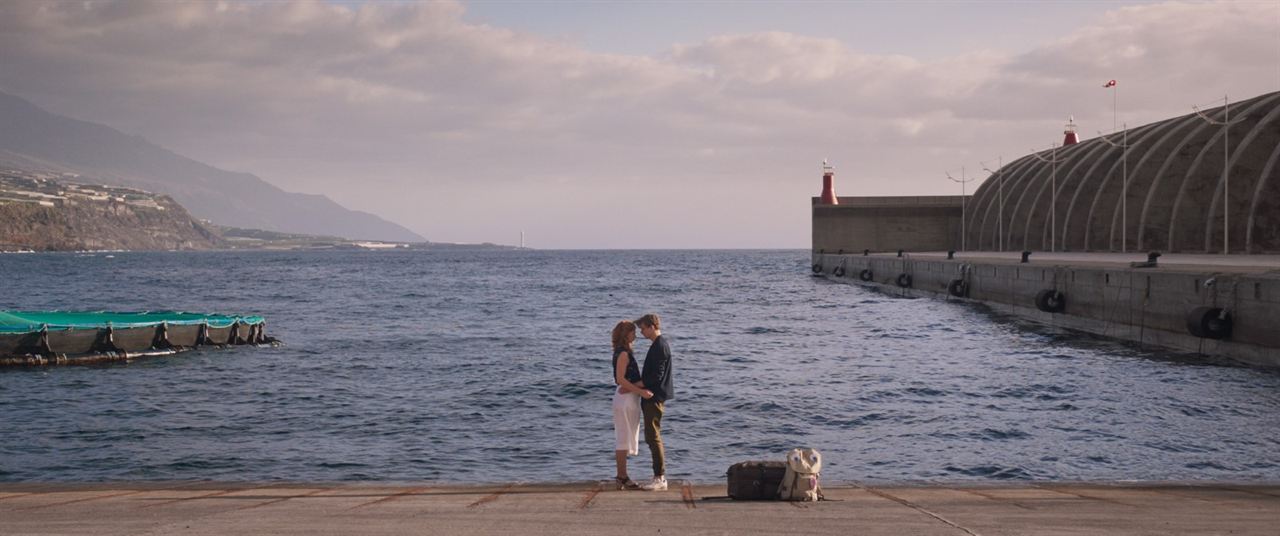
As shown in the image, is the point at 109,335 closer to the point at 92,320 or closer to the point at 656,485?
the point at 92,320

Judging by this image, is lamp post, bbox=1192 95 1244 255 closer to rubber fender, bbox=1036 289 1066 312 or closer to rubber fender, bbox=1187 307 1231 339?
rubber fender, bbox=1036 289 1066 312

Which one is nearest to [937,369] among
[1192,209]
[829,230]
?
[1192,209]

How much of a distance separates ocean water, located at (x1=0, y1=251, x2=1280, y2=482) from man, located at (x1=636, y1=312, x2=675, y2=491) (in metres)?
3.82

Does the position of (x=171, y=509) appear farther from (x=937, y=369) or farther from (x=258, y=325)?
(x=258, y=325)

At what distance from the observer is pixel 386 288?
90.8 metres

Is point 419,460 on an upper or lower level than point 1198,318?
lower

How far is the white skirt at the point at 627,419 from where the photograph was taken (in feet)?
39.6

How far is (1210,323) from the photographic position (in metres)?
27.5

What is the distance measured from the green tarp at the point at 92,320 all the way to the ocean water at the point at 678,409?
1.86 meters

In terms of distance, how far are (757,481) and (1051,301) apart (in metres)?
33.6

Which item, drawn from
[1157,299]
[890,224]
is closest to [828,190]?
[890,224]

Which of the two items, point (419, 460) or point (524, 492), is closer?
point (524, 492)

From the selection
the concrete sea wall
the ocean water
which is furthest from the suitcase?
the concrete sea wall

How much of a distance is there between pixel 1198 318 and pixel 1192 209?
26669 millimetres
